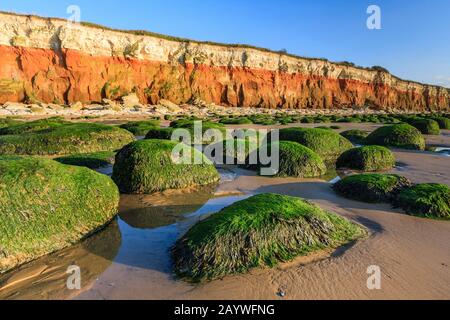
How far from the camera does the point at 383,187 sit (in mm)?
7895

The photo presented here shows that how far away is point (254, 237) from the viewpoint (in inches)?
197

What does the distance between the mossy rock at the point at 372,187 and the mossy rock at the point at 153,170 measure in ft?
11.3

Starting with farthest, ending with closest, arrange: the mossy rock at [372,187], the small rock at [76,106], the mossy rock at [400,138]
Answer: the small rock at [76,106], the mossy rock at [400,138], the mossy rock at [372,187]

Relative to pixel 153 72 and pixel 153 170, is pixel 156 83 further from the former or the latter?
pixel 153 170

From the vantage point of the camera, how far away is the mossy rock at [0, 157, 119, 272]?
4.91 m

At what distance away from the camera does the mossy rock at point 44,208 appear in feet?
16.1

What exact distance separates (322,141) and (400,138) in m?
4.66

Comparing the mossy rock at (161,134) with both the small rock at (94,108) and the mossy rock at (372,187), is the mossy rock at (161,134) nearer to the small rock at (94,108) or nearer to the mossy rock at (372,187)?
the mossy rock at (372,187)

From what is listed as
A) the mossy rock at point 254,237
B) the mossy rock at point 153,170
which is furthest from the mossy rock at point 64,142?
the mossy rock at point 254,237

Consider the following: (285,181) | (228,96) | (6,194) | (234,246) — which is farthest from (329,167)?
(228,96)

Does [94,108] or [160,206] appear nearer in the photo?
[160,206]

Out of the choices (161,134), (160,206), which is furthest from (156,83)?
(160,206)

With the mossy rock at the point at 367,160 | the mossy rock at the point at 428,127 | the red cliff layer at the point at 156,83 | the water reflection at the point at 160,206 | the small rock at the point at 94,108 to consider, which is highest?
the red cliff layer at the point at 156,83

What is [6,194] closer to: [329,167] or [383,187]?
[383,187]
